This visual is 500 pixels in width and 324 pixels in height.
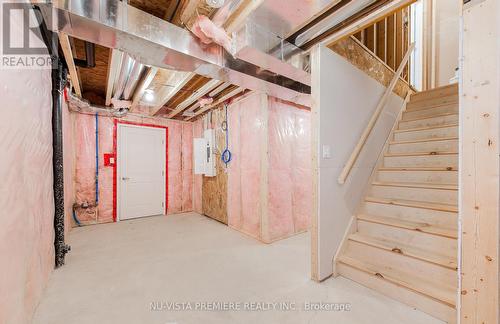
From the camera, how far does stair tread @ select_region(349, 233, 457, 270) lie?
1725 millimetres

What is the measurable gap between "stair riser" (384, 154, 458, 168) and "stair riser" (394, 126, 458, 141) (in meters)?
0.39

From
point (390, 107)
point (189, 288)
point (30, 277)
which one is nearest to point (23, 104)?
point (30, 277)

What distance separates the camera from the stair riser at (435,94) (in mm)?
3150

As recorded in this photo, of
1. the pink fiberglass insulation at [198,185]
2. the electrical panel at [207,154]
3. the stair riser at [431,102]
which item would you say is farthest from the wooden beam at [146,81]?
the stair riser at [431,102]

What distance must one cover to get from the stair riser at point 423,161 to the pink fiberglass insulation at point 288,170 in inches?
51.3

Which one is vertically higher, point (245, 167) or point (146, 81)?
point (146, 81)

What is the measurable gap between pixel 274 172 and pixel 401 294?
201 centimetres

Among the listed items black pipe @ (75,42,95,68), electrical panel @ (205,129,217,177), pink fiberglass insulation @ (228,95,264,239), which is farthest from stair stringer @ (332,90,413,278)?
black pipe @ (75,42,95,68)

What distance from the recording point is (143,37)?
1657 millimetres

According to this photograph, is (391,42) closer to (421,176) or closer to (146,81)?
(421,176)

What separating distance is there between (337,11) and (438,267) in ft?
7.44

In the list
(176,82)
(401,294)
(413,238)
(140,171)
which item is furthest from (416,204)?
(140,171)

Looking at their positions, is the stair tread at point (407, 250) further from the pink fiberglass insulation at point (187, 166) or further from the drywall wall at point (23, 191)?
the pink fiberglass insulation at point (187, 166)

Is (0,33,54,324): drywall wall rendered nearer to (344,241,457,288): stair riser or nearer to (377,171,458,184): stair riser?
(344,241,457,288): stair riser
